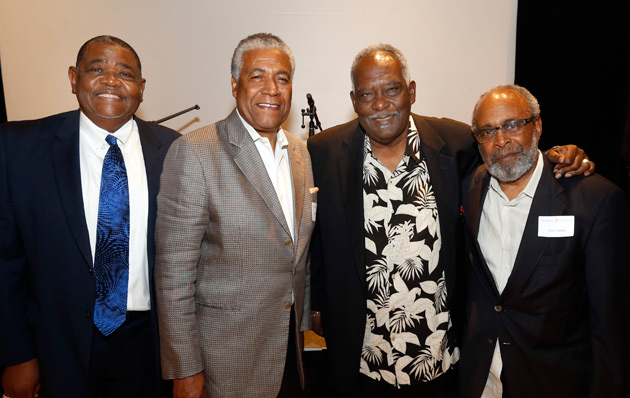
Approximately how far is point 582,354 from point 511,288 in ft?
1.51

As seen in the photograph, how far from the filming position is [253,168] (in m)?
1.74

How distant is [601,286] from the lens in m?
1.77

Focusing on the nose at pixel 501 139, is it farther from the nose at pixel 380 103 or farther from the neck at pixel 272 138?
the neck at pixel 272 138

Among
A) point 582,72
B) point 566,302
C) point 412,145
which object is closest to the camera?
point 566,302

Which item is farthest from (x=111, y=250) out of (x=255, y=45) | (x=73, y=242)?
(x=255, y=45)

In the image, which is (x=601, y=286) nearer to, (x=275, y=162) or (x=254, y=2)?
(x=275, y=162)

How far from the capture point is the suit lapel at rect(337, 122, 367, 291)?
2074 millimetres

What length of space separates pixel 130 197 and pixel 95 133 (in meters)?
0.36

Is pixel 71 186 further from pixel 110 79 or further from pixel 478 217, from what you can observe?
pixel 478 217

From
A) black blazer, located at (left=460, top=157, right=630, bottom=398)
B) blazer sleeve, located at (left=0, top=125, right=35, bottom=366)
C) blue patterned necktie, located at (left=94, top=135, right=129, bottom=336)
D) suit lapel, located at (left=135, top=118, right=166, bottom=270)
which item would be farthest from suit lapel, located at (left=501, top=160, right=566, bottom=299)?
blazer sleeve, located at (left=0, top=125, right=35, bottom=366)

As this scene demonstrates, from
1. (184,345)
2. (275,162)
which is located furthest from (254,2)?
(184,345)

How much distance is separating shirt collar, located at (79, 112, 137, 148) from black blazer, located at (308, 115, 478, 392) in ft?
3.20

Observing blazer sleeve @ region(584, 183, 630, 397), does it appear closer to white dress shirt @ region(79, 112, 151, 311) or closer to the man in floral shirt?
the man in floral shirt

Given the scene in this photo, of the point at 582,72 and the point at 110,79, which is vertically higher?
the point at 582,72
